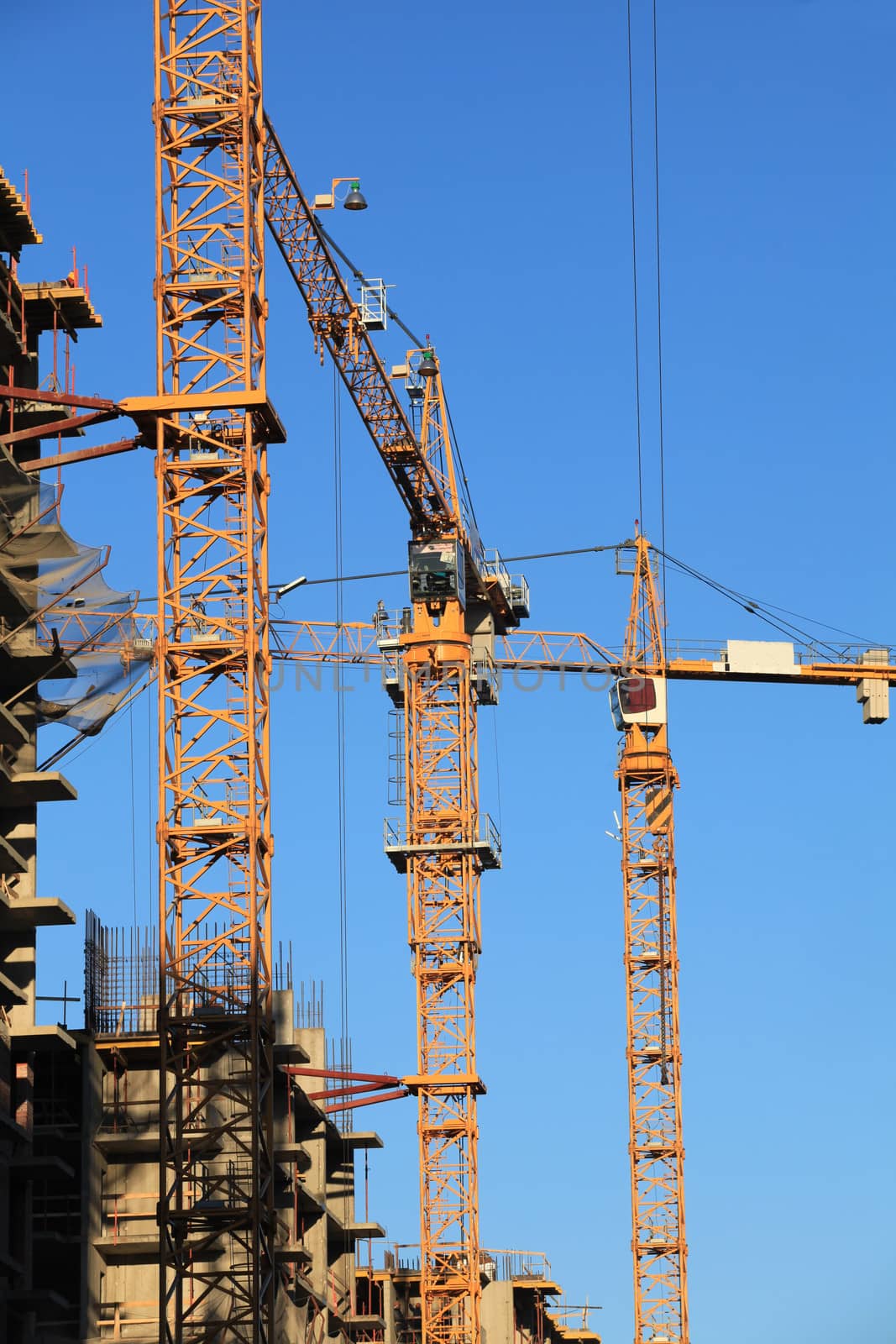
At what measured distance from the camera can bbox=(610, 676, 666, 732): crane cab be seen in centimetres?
10300

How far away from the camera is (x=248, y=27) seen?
6153 centimetres

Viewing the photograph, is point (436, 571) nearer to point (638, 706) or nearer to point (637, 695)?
point (638, 706)

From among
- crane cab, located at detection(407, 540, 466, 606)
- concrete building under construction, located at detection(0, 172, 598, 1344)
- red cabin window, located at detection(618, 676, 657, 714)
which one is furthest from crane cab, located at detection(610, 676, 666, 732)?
concrete building under construction, located at detection(0, 172, 598, 1344)

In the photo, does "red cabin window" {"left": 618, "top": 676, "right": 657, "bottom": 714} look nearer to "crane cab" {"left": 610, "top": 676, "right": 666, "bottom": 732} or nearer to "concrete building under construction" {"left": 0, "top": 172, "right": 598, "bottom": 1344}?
"crane cab" {"left": 610, "top": 676, "right": 666, "bottom": 732}

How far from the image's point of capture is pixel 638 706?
103188 mm

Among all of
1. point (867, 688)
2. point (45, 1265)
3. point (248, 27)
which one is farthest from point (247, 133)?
point (867, 688)

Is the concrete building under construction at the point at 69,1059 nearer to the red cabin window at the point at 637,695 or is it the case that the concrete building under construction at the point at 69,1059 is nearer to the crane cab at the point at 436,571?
the crane cab at the point at 436,571

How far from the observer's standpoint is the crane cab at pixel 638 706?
103000mm

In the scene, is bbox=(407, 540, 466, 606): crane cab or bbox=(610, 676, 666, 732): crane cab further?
bbox=(610, 676, 666, 732): crane cab

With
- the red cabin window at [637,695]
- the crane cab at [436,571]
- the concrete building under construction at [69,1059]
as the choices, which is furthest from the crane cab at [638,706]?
the concrete building under construction at [69,1059]

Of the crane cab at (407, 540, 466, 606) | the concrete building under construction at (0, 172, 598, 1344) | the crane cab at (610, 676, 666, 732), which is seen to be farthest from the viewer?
the crane cab at (610, 676, 666, 732)

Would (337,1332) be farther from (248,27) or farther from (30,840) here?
(248,27)

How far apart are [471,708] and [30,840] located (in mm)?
30918

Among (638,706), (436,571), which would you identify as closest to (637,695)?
(638,706)
